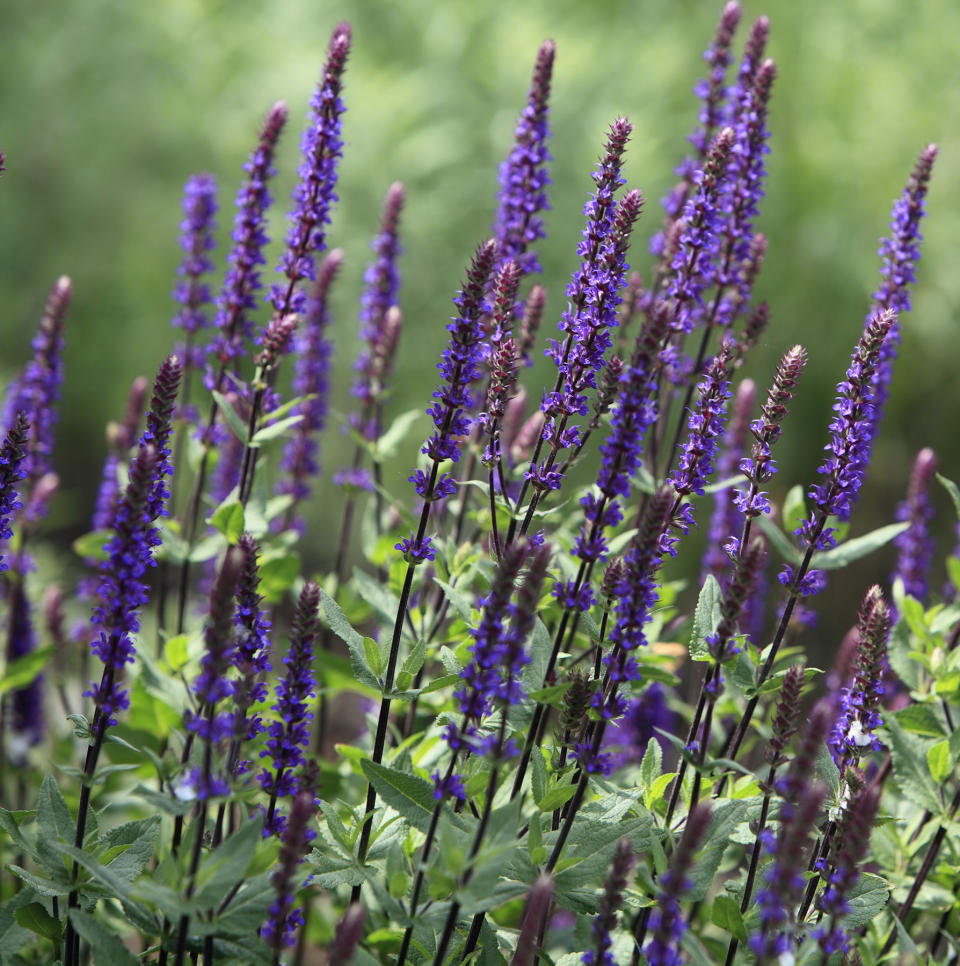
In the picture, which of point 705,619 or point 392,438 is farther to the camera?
point 392,438

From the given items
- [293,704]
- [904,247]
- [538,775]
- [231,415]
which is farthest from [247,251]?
[904,247]

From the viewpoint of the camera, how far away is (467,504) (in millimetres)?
3582

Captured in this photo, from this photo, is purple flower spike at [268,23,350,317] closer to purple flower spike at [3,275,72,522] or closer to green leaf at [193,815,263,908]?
purple flower spike at [3,275,72,522]

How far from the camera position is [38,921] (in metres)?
2.46

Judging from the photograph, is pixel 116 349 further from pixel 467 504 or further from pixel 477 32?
pixel 467 504

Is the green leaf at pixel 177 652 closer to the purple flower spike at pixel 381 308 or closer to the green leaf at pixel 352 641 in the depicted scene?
the green leaf at pixel 352 641

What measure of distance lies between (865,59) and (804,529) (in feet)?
26.6

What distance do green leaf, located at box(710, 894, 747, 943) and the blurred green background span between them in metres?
5.89

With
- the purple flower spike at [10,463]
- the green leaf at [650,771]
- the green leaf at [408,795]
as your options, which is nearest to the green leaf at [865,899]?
the green leaf at [650,771]

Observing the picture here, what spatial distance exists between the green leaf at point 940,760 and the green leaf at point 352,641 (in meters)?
1.46

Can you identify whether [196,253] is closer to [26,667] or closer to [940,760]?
[26,667]

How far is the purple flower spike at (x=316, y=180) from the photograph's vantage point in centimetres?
298

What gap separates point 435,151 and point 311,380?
4.56 metres

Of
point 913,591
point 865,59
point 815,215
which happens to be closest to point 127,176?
point 815,215
